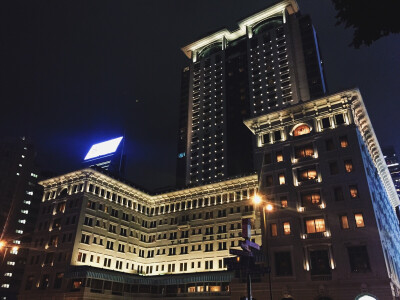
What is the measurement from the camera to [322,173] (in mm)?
46656

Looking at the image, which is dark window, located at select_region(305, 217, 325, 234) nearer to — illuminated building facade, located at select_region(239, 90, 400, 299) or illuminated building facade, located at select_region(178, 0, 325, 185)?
illuminated building facade, located at select_region(239, 90, 400, 299)

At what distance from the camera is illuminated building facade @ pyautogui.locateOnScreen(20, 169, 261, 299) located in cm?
6253

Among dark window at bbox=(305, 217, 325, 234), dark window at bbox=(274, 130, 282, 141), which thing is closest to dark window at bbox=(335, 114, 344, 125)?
dark window at bbox=(274, 130, 282, 141)

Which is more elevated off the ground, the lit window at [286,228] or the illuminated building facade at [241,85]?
the illuminated building facade at [241,85]

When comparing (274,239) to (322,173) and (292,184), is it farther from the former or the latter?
(322,173)

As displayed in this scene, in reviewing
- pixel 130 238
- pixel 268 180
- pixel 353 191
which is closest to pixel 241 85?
pixel 130 238

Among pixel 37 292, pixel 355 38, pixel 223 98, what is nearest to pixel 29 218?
pixel 37 292

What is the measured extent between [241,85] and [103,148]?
192ft

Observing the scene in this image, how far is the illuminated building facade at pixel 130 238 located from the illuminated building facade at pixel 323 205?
67.8 feet

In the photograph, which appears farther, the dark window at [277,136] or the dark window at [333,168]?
the dark window at [277,136]

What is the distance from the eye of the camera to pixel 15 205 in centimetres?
11338

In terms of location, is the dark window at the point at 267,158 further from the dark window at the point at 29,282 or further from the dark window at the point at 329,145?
the dark window at the point at 29,282

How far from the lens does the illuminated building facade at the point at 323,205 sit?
1535 inches

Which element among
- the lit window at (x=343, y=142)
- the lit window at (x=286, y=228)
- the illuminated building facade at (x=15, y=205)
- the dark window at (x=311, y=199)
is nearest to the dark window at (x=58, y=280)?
the lit window at (x=286, y=228)
